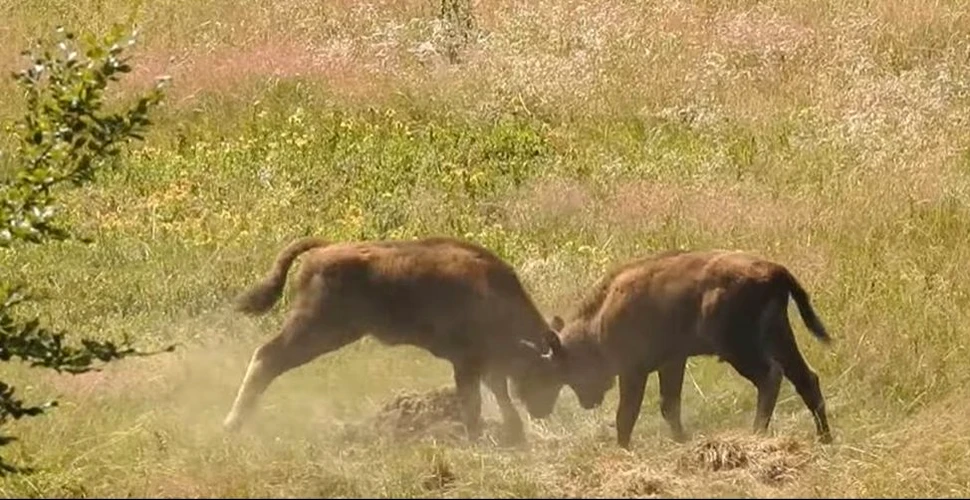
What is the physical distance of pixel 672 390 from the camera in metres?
10.2


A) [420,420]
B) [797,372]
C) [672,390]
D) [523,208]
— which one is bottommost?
[523,208]

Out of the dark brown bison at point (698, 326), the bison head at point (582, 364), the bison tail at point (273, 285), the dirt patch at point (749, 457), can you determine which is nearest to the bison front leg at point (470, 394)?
the bison head at point (582, 364)

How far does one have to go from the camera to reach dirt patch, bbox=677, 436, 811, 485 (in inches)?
344

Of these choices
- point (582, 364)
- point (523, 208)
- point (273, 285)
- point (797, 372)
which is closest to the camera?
point (797, 372)

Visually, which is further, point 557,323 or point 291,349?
point 557,323

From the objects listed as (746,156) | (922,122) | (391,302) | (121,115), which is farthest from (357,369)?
(922,122)

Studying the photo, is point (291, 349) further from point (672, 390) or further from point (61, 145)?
point (61, 145)

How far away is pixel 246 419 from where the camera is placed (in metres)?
10.3

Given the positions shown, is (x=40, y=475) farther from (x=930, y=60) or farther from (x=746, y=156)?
(x=930, y=60)

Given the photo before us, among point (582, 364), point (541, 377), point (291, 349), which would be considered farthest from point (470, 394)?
point (291, 349)

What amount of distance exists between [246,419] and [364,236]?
3.81m

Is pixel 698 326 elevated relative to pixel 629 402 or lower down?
elevated

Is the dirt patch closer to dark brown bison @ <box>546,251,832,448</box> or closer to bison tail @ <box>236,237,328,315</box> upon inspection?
dark brown bison @ <box>546,251,832,448</box>

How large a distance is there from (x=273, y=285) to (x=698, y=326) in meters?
2.51
